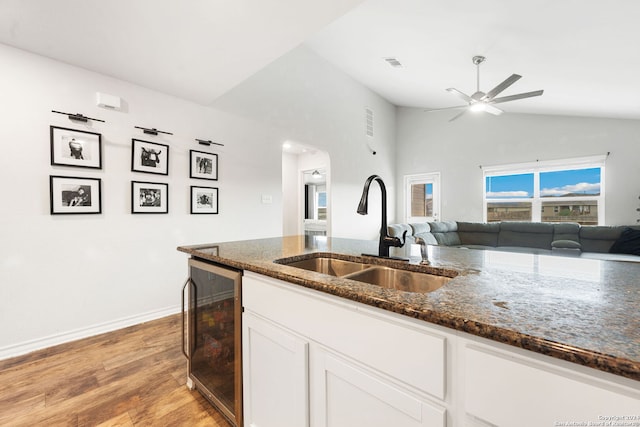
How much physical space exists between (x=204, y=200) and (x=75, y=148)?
1.23 meters

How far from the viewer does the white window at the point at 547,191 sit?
4719 mm

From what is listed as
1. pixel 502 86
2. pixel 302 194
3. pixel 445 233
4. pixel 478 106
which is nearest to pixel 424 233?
pixel 445 233

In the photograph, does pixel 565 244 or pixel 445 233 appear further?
pixel 445 233

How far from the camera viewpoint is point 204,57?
230 centimetres

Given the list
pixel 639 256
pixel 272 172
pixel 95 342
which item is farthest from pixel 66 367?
pixel 639 256

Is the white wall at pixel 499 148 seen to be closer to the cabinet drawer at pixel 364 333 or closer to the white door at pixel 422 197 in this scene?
the white door at pixel 422 197

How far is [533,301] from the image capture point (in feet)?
2.40

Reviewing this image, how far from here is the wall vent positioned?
5.95m

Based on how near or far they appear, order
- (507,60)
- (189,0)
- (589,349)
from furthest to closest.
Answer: (507,60)
(189,0)
(589,349)

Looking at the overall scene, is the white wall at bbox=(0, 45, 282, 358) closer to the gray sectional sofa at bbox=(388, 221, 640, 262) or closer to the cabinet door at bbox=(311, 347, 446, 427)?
the cabinet door at bbox=(311, 347, 446, 427)

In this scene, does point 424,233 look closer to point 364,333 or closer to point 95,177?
point 364,333

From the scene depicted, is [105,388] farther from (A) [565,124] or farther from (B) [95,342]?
(A) [565,124]

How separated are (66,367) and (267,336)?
6.30ft

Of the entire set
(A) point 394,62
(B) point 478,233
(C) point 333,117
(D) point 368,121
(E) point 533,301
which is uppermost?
(A) point 394,62
